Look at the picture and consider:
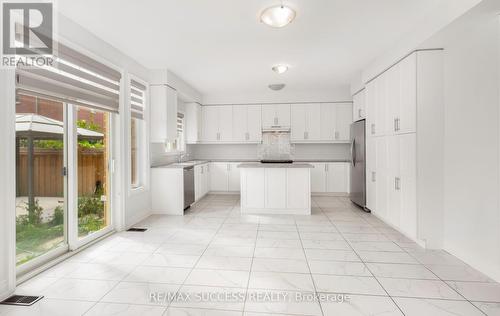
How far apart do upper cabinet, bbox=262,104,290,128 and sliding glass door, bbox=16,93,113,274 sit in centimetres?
381

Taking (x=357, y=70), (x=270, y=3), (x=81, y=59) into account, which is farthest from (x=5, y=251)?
(x=357, y=70)

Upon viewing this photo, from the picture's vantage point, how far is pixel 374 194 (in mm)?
4289

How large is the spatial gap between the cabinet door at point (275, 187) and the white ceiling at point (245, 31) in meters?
1.87

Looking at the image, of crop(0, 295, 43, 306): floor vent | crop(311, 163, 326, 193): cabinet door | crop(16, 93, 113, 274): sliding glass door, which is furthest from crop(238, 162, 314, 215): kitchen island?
crop(0, 295, 43, 306): floor vent

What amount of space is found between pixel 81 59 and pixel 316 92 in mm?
5016

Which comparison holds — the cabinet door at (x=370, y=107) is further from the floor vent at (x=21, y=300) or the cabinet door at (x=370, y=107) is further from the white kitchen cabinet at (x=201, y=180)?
the floor vent at (x=21, y=300)

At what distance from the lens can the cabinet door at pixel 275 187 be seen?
455 centimetres

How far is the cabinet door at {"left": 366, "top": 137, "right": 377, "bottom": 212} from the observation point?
424cm

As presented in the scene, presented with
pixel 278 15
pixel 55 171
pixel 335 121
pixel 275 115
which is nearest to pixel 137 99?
pixel 55 171

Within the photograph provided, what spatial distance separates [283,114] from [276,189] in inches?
99.4

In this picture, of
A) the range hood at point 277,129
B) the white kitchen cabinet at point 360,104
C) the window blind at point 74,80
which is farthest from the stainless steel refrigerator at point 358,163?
the window blind at point 74,80

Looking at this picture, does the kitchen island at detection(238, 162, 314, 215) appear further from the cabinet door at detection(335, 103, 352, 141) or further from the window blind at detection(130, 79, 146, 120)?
the cabinet door at detection(335, 103, 352, 141)

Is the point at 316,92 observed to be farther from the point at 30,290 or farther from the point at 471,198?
the point at 30,290

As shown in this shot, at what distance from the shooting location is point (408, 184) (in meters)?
3.19
